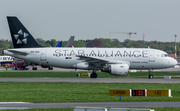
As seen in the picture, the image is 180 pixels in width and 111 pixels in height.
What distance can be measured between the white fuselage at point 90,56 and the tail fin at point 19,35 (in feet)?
4.68

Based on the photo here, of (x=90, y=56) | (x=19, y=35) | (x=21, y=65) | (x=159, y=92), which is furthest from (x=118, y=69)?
(x=21, y=65)

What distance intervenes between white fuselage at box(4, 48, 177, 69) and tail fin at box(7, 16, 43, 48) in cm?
143

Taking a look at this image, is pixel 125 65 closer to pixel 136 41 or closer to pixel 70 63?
pixel 70 63


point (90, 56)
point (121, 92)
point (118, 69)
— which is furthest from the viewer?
point (90, 56)

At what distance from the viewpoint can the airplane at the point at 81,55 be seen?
4373 centimetres

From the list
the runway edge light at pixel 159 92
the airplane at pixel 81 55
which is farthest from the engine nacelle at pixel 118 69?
the runway edge light at pixel 159 92

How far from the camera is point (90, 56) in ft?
146

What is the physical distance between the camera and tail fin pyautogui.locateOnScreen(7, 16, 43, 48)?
45688mm

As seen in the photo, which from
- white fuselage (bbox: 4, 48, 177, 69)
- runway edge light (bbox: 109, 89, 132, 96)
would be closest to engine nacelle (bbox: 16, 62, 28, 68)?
white fuselage (bbox: 4, 48, 177, 69)

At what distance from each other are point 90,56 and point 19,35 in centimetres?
1101

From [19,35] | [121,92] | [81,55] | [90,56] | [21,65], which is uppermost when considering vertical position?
[19,35]

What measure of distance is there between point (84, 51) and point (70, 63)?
2.76m

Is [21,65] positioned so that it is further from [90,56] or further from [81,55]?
[81,55]

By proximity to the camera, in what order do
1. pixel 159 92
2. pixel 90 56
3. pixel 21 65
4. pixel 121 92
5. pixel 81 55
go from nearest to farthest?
pixel 159 92 < pixel 121 92 < pixel 81 55 < pixel 90 56 < pixel 21 65
